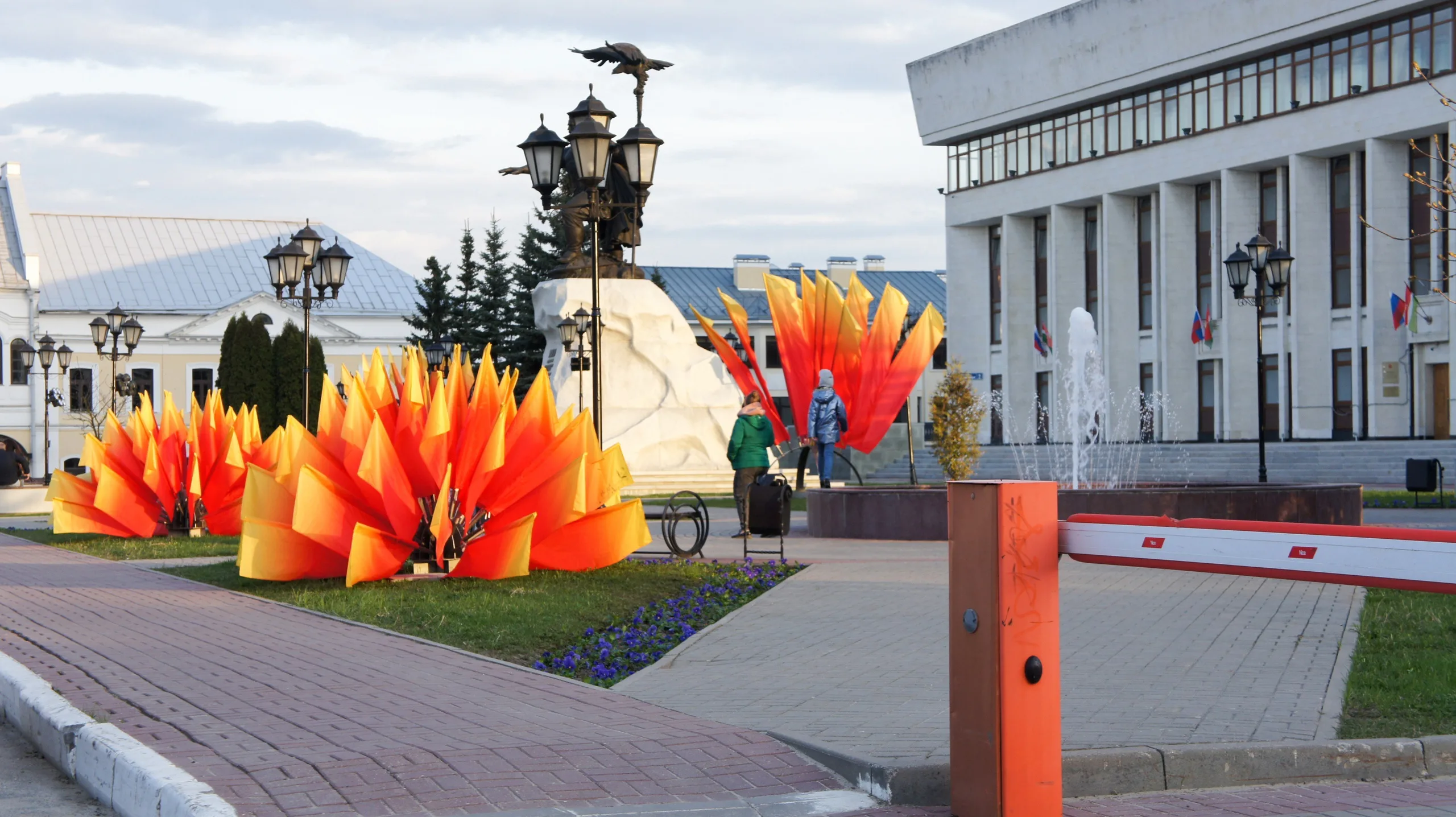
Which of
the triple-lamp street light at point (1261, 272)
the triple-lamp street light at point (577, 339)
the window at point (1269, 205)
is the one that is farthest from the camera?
the window at point (1269, 205)

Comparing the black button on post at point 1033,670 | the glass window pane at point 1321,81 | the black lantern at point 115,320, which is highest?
the glass window pane at point 1321,81

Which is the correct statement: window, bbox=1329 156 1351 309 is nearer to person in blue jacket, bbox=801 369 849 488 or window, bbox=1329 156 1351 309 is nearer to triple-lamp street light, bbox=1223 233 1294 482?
triple-lamp street light, bbox=1223 233 1294 482

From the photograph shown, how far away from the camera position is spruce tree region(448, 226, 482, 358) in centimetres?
5822

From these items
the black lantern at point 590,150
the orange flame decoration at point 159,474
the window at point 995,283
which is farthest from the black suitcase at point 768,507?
the window at point 995,283

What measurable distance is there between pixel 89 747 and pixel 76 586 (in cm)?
773

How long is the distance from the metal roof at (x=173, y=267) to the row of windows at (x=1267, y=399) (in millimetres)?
27557

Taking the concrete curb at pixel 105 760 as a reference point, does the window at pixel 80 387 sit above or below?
above

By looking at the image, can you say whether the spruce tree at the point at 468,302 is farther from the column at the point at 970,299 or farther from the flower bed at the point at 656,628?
the flower bed at the point at 656,628

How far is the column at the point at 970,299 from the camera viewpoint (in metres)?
63.0

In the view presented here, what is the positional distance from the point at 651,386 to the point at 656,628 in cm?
2064

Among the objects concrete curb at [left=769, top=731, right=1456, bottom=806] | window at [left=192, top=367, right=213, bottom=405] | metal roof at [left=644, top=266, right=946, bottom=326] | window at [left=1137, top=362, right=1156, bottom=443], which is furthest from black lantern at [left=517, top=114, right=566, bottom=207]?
metal roof at [left=644, top=266, right=946, bottom=326]

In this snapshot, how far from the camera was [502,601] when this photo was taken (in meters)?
10.6

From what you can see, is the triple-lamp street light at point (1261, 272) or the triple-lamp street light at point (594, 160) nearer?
the triple-lamp street light at point (594, 160)

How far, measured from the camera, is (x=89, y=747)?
592cm
